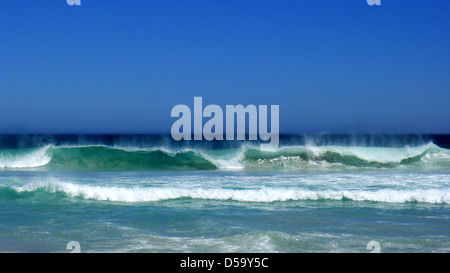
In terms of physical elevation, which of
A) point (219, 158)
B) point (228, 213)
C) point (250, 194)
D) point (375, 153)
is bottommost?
point (228, 213)

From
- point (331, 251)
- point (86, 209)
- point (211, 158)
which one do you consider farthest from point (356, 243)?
point (211, 158)

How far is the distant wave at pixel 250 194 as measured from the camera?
10734 mm

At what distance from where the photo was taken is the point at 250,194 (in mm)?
11047

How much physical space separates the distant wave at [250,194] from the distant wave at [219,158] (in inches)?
286

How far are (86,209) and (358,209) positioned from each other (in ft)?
19.0

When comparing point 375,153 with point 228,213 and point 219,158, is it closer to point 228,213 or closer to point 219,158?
point 219,158

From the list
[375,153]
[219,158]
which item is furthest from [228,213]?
[375,153]

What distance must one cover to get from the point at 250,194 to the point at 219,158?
8943 millimetres

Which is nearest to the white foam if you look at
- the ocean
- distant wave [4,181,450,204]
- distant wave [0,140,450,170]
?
distant wave [0,140,450,170]

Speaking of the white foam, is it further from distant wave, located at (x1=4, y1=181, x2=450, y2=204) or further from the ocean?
distant wave, located at (x1=4, y1=181, x2=450, y2=204)

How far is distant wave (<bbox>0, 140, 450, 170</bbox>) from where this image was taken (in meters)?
19.3

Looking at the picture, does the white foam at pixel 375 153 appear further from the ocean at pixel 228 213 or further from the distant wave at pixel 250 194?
the distant wave at pixel 250 194

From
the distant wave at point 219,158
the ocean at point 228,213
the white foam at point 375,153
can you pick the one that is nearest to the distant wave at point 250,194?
the ocean at point 228,213
